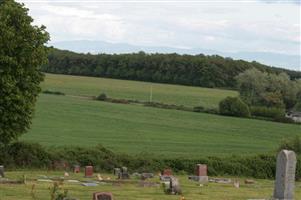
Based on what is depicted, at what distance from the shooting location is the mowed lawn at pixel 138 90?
100m

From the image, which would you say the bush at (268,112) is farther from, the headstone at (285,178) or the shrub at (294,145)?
the headstone at (285,178)

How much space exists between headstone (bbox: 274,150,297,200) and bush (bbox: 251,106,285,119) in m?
60.6

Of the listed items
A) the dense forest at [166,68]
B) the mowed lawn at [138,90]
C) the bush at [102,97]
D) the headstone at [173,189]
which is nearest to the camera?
the headstone at [173,189]

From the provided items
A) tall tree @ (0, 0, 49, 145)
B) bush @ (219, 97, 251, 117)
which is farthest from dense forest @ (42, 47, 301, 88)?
tall tree @ (0, 0, 49, 145)

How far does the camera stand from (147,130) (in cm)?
6456

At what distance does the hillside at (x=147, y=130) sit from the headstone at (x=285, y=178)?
2084 cm

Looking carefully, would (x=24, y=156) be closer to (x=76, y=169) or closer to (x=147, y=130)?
(x=76, y=169)

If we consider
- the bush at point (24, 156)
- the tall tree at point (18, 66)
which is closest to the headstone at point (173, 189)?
the tall tree at point (18, 66)

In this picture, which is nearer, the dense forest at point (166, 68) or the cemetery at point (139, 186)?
the cemetery at point (139, 186)

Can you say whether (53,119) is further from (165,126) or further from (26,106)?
(26,106)

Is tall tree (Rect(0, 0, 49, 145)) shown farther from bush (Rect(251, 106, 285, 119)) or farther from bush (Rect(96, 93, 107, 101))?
bush (Rect(96, 93, 107, 101))

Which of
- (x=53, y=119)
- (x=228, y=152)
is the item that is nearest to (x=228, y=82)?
(x=53, y=119)

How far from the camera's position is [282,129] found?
7350cm

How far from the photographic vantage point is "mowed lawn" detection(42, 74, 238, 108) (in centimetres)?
10038
